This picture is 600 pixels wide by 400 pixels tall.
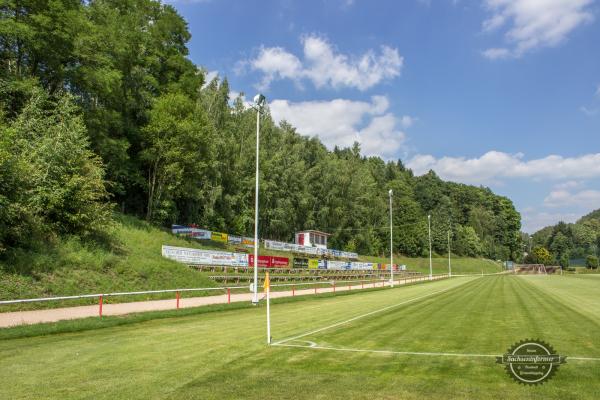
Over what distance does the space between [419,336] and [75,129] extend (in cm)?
2814

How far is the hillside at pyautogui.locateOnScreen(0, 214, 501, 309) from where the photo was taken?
21.7 metres

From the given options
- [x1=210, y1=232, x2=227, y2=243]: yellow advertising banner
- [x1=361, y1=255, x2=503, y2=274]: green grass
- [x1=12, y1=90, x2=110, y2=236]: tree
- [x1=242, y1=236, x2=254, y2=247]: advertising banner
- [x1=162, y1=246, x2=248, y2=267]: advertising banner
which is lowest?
[x1=361, y1=255, x2=503, y2=274]: green grass

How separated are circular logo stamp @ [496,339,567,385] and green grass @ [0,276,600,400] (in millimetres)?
186

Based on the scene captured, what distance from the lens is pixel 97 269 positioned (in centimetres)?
2700

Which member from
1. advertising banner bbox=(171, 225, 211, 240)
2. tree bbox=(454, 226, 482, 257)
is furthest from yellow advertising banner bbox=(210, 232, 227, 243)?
tree bbox=(454, 226, 482, 257)

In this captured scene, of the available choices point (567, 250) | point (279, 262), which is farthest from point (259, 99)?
point (567, 250)

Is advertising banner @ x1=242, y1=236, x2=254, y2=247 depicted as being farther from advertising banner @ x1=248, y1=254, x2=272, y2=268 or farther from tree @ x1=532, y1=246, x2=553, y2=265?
tree @ x1=532, y1=246, x2=553, y2=265

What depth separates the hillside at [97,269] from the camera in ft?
71.1

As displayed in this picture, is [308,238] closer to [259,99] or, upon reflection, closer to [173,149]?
[173,149]

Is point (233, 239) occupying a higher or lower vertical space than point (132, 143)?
lower

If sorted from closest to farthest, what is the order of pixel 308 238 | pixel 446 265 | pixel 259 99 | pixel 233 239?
pixel 259 99 → pixel 233 239 → pixel 308 238 → pixel 446 265

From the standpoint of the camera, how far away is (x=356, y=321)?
1570 centimetres

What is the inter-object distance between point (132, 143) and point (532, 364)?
1977 inches

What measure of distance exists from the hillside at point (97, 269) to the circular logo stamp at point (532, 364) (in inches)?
821
